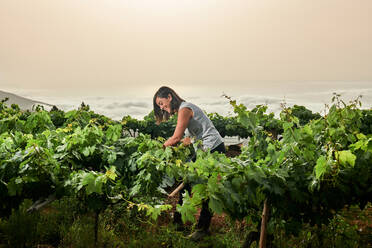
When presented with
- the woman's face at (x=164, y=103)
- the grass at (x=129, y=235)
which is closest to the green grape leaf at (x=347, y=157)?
the grass at (x=129, y=235)

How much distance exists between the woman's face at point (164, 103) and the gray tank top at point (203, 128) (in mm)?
418

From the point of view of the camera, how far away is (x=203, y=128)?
14.5 feet

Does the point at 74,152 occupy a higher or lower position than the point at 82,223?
higher

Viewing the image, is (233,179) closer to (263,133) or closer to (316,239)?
(263,133)

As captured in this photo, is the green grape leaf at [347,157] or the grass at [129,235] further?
the grass at [129,235]

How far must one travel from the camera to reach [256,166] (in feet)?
7.33

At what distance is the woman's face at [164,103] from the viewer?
4.73 metres

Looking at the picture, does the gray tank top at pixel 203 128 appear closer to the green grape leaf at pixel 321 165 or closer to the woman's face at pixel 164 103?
the woman's face at pixel 164 103

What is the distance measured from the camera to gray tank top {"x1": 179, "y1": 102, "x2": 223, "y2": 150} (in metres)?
4.32

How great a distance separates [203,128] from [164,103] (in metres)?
0.73

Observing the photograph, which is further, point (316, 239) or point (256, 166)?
point (316, 239)

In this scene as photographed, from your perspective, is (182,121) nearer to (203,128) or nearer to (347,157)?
(203,128)

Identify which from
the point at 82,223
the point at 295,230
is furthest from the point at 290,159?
the point at 82,223

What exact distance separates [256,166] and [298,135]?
0.47 m
